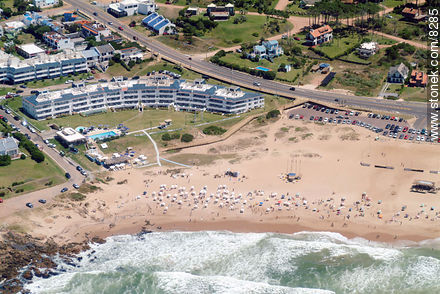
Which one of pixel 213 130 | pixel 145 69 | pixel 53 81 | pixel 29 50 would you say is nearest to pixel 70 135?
pixel 213 130

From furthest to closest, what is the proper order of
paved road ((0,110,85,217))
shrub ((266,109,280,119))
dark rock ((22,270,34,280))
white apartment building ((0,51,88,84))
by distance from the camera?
white apartment building ((0,51,88,84))
shrub ((266,109,280,119))
paved road ((0,110,85,217))
dark rock ((22,270,34,280))

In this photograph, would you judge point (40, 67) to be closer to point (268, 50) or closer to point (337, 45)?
point (268, 50)

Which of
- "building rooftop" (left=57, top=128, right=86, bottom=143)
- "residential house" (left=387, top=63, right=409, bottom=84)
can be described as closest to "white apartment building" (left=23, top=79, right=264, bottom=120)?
"building rooftop" (left=57, top=128, right=86, bottom=143)

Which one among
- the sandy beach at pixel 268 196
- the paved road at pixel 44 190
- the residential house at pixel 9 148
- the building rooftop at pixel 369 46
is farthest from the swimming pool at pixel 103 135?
the building rooftop at pixel 369 46

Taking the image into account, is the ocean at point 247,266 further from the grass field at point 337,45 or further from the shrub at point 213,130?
the grass field at point 337,45

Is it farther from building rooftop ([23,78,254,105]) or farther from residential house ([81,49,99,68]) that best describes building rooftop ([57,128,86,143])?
residential house ([81,49,99,68])

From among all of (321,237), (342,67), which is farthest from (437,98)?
(321,237)

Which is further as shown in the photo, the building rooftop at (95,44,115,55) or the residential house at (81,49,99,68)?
the building rooftop at (95,44,115,55)

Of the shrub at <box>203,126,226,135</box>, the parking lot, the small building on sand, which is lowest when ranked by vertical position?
the parking lot
